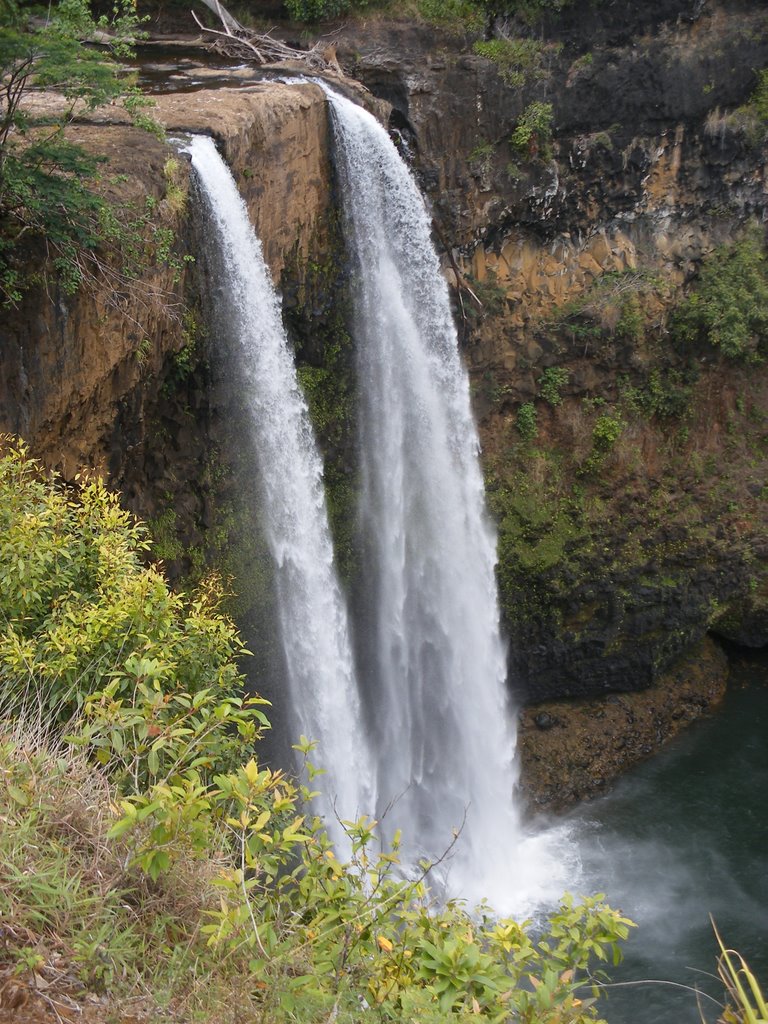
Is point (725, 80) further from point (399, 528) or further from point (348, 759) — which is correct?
point (348, 759)

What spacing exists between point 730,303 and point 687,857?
867 cm

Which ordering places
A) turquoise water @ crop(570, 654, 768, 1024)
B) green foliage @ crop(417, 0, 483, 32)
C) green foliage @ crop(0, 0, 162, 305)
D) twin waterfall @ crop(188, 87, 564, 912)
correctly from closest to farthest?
green foliage @ crop(0, 0, 162, 305) → twin waterfall @ crop(188, 87, 564, 912) → turquoise water @ crop(570, 654, 768, 1024) → green foliage @ crop(417, 0, 483, 32)

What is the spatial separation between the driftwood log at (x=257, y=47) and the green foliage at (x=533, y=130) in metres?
2.96

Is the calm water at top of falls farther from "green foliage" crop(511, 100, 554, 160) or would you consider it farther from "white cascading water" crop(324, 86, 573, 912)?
"green foliage" crop(511, 100, 554, 160)

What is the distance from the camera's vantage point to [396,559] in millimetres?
13180

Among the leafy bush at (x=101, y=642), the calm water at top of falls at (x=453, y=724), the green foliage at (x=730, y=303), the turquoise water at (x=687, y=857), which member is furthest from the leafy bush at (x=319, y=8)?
the turquoise water at (x=687, y=857)

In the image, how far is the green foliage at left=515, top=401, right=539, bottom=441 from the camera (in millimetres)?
15336

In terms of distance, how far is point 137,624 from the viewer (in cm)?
523

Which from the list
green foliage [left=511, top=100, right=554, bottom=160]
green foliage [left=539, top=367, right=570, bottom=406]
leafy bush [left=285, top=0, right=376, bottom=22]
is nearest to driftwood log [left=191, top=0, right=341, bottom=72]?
leafy bush [left=285, top=0, right=376, bottom=22]

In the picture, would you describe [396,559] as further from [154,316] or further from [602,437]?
[154,316]

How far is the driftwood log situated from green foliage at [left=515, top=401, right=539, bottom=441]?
5.84 m

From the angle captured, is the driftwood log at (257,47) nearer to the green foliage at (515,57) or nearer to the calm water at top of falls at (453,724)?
the calm water at top of falls at (453,724)

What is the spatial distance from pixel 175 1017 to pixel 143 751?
3.94ft

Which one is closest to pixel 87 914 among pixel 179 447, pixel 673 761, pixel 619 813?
pixel 179 447
